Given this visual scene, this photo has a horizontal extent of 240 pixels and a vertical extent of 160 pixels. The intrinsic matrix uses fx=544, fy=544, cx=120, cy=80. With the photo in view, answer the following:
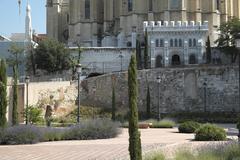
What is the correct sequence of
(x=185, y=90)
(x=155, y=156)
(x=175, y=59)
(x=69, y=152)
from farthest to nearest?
(x=175, y=59)
(x=185, y=90)
(x=69, y=152)
(x=155, y=156)

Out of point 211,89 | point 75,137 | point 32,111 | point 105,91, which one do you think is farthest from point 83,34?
point 75,137

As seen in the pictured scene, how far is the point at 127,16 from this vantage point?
254 feet

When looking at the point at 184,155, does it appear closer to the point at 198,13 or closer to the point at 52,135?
the point at 52,135

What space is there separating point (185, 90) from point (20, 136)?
3730cm

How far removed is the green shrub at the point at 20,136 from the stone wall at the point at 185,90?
34.6 metres

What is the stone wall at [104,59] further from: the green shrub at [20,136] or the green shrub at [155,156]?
the green shrub at [155,156]

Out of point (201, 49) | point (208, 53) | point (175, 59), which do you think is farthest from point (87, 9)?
point (208, 53)

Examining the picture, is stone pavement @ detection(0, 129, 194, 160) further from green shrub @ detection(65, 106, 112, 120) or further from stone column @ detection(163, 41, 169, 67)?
stone column @ detection(163, 41, 169, 67)

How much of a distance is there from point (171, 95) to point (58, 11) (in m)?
38.7

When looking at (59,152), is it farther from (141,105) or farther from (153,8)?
(153,8)

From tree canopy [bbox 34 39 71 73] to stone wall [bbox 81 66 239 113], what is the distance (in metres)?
10.6

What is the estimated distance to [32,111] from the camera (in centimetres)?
4344

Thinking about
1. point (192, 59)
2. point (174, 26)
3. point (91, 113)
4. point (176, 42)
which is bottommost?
point (91, 113)

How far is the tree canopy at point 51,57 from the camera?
68.4m
